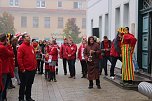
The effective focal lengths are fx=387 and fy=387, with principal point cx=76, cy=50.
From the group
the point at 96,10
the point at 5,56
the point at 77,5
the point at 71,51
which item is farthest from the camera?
the point at 77,5

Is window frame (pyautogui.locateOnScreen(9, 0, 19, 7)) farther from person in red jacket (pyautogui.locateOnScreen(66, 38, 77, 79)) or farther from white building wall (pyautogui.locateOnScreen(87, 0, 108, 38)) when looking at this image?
person in red jacket (pyautogui.locateOnScreen(66, 38, 77, 79))

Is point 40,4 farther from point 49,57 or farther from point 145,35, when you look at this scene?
point 145,35

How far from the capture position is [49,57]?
16.3 meters

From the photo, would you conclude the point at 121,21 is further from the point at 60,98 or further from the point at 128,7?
the point at 60,98

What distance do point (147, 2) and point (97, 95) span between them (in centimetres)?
557

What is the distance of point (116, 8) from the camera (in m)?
21.5

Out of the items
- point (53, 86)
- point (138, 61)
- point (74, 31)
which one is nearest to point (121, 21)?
point (138, 61)

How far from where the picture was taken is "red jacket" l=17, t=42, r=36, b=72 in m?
10.3

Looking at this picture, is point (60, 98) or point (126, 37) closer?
point (60, 98)

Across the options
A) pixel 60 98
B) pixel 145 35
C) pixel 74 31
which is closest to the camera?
pixel 60 98

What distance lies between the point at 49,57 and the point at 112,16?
7360 millimetres

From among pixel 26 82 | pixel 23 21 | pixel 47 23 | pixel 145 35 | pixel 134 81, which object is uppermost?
pixel 23 21

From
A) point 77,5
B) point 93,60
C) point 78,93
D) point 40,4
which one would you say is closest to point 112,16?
point 93,60

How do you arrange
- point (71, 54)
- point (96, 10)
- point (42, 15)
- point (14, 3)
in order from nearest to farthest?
point (71, 54) → point (96, 10) → point (42, 15) → point (14, 3)
